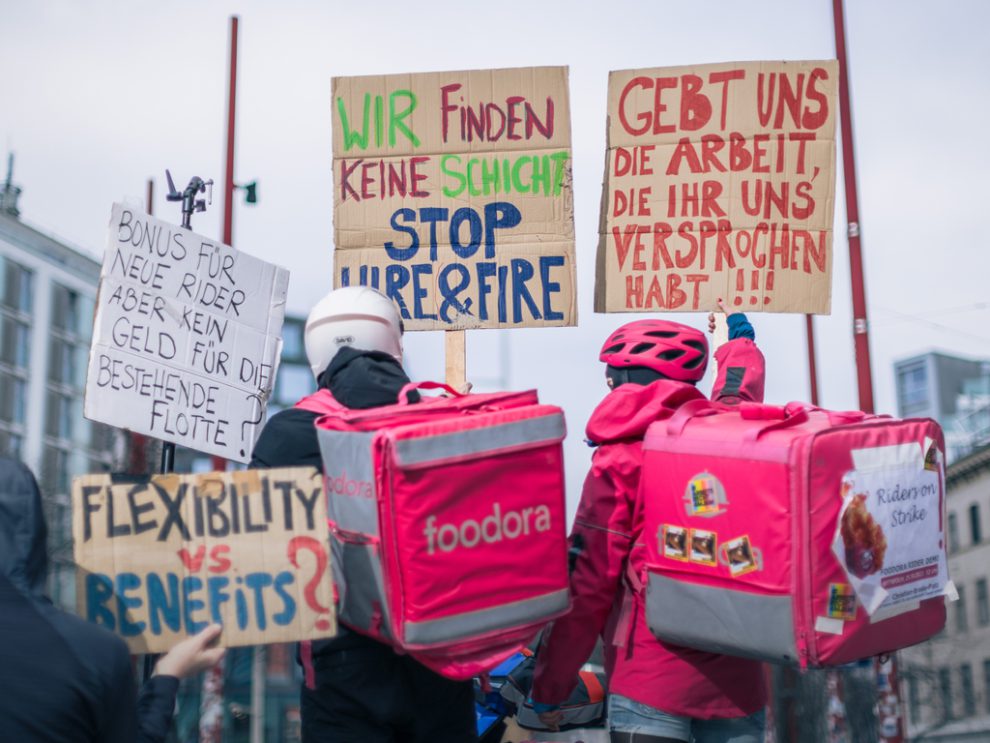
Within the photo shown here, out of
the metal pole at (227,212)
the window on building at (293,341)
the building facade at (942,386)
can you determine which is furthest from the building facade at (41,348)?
the metal pole at (227,212)

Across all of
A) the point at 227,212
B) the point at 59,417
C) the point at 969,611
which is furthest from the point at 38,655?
the point at 59,417

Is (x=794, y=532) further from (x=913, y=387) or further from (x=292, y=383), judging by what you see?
(x=292, y=383)

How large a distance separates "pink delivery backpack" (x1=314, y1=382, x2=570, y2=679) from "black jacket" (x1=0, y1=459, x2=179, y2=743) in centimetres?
89

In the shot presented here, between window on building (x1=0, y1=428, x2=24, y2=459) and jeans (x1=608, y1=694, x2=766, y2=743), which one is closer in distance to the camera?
jeans (x1=608, y1=694, x2=766, y2=743)

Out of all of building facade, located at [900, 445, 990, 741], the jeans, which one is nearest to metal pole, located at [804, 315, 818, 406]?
the jeans

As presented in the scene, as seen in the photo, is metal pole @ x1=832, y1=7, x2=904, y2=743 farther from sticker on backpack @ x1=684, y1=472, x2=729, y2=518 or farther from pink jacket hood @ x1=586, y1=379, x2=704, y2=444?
sticker on backpack @ x1=684, y1=472, x2=729, y2=518

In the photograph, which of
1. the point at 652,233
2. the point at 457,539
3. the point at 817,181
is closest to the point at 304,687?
the point at 457,539

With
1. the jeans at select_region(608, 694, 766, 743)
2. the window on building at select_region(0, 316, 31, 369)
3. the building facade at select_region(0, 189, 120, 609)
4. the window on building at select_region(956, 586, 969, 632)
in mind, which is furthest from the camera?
the window on building at select_region(0, 316, 31, 369)

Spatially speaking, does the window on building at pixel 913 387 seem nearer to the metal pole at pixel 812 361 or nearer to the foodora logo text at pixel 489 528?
the metal pole at pixel 812 361

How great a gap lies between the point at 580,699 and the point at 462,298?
7.42 ft

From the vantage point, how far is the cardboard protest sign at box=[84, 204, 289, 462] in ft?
16.5

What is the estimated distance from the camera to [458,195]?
6523 mm

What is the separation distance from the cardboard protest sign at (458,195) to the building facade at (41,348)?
237ft

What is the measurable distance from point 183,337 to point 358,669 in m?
1.97
